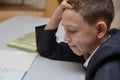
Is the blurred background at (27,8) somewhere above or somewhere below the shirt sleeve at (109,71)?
below

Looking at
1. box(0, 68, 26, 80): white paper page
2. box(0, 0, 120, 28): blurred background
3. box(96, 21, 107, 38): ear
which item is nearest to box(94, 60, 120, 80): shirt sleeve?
box(96, 21, 107, 38): ear

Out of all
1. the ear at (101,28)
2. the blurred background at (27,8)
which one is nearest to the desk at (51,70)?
the ear at (101,28)

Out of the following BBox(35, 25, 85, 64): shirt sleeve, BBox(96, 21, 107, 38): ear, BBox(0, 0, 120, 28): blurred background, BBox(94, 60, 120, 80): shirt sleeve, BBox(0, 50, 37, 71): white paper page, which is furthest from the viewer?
BBox(0, 0, 120, 28): blurred background

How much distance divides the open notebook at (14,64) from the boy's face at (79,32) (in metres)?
0.19

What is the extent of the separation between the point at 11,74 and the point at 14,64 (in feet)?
0.29

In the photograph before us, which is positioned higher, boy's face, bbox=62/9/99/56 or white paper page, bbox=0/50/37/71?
boy's face, bbox=62/9/99/56

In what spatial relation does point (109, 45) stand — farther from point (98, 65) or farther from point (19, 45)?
point (19, 45)

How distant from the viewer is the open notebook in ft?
2.37

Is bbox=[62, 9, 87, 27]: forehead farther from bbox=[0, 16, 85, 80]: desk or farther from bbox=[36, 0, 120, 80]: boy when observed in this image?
bbox=[0, 16, 85, 80]: desk

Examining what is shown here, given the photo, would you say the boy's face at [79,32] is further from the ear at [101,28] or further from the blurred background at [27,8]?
the blurred background at [27,8]

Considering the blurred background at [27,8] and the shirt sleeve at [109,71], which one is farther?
the blurred background at [27,8]

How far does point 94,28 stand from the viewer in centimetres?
69

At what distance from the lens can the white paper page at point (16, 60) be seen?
2.62ft

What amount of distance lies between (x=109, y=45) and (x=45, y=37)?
1.30 ft
